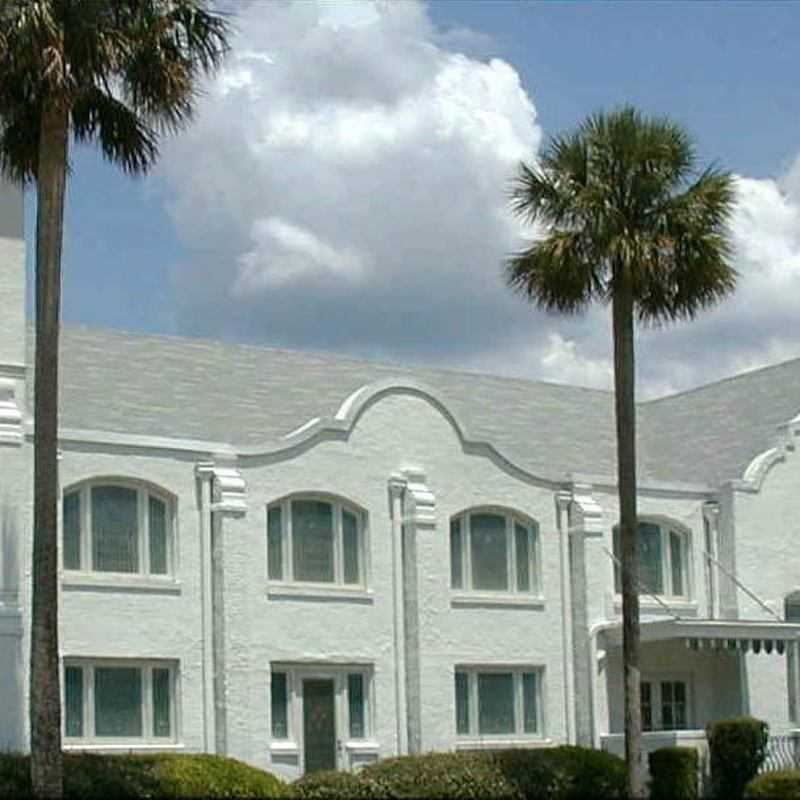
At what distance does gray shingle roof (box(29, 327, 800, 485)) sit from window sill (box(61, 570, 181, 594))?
2.52 m

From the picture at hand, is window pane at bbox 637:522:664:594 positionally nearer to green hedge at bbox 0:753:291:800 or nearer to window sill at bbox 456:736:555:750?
window sill at bbox 456:736:555:750

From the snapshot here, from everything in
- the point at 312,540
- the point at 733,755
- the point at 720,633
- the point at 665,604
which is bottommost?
the point at 733,755

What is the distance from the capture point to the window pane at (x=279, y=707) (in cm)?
3238

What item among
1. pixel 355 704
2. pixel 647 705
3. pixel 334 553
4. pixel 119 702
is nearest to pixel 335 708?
pixel 355 704

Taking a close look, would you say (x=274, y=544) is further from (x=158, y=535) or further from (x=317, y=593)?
(x=158, y=535)

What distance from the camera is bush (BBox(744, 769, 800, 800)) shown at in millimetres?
31953

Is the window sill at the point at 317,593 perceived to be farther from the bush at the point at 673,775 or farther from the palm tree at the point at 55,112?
the palm tree at the point at 55,112

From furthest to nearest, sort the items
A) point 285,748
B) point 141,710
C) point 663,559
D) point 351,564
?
point 663,559 < point 351,564 < point 285,748 < point 141,710

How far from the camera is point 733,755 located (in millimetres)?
A: 33781

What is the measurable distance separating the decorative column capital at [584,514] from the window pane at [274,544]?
596 cm

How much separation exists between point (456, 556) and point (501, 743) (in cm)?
327

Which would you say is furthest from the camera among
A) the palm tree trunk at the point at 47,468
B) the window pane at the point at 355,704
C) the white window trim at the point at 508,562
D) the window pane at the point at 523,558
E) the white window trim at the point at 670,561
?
the white window trim at the point at 670,561

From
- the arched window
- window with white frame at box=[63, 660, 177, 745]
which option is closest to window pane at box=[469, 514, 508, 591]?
the arched window

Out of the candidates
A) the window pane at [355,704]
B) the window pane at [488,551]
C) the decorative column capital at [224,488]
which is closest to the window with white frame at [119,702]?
the decorative column capital at [224,488]
